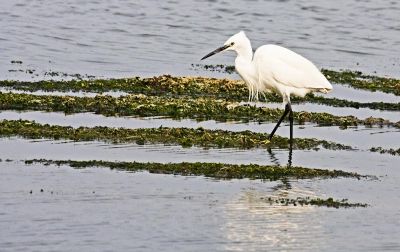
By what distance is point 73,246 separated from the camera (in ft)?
36.6

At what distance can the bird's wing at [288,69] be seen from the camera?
722 inches

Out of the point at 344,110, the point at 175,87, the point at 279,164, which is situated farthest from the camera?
the point at 175,87

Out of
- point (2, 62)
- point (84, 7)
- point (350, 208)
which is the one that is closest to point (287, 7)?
point (84, 7)

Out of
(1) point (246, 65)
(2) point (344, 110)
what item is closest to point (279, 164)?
(1) point (246, 65)

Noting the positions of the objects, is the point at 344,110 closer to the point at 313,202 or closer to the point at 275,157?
the point at 275,157

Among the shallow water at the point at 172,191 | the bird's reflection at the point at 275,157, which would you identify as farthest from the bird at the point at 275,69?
the bird's reflection at the point at 275,157

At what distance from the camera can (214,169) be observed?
1509 centimetres

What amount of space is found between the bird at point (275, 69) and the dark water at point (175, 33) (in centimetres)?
716

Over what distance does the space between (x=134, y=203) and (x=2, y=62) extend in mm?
14186

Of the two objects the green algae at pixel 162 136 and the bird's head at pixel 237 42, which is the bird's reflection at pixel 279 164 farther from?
the bird's head at pixel 237 42

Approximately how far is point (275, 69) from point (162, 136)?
8.02ft

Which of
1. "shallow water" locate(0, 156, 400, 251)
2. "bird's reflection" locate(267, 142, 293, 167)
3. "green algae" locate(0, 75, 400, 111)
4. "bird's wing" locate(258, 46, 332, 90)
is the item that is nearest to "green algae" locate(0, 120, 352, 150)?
"bird's reflection" locate(267, 142, 293, 167)

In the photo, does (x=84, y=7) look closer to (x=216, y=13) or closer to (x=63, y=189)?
(x=216, y=13)

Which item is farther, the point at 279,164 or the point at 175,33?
the point at 175,33
